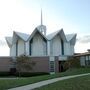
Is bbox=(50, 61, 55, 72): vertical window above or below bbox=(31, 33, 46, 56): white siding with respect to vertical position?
below

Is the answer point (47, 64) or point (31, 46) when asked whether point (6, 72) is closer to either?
point (47, 64)

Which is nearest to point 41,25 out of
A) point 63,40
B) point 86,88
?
point 63,40

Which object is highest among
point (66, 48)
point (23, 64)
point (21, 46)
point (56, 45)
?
point (56, 45)

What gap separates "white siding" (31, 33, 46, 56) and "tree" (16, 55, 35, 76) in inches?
625

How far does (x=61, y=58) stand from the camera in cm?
6044

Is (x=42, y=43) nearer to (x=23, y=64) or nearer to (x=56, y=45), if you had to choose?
(x=56, y=45)

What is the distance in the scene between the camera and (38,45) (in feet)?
231

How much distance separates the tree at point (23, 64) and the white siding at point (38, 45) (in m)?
15.9

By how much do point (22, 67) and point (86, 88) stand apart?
131 ft

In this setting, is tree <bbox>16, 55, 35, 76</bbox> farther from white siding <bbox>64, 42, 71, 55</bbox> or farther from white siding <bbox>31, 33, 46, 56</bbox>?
white siding <bbox>64, 42, 71, 55</bbox>

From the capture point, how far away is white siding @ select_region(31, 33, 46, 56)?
70175mm

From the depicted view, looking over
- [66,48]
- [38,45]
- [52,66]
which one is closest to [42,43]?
[38,45]

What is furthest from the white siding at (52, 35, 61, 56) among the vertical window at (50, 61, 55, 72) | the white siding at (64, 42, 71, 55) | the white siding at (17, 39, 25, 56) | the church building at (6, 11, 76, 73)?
the vertical window at (50, 61, 55, 72)

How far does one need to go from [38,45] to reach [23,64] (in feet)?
62.3
